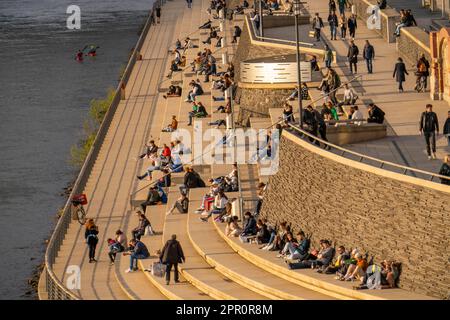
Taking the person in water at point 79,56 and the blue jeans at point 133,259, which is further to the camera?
the person in water at point 79,56

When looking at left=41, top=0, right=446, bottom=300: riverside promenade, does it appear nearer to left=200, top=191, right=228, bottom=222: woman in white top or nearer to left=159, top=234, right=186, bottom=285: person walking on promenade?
left=200, top=191, right=228, bottom=222: woman in white top

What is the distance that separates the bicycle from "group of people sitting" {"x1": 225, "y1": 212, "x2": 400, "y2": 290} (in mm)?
7969

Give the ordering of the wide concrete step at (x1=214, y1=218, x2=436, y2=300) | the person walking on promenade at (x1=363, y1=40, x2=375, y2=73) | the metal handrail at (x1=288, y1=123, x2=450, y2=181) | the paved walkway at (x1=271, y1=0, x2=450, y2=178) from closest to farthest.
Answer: the wide concrete step at (x1=214, y1=218, x2=436, y2=300) < the metal handrail at (x1=288, y1=123, x2=450, y2=181) < the paved walkway at (x1=271, y1=0, x2=450, y2=178) < the person walking on promenade at (x1=363, y1=40, x2=375, y2=73)

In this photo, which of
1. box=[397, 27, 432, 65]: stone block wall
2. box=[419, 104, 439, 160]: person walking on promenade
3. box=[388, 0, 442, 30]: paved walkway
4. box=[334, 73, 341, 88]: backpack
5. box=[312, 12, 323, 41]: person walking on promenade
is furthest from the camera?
box=[388, 0, 442, 30]: paved walkway

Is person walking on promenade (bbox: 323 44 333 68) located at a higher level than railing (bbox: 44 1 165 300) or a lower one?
higher

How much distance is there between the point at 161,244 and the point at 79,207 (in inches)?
236

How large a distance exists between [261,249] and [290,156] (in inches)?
124

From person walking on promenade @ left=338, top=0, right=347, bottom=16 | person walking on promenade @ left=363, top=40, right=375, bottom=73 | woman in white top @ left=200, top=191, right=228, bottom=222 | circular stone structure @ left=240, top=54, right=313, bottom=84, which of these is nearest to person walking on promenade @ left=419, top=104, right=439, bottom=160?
woman in white top @ left=200, top=191, right=228, bottom=222

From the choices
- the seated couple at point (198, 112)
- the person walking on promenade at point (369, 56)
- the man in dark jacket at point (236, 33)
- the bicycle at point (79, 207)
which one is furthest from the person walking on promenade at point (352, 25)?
the bicycle at point (79, 207)

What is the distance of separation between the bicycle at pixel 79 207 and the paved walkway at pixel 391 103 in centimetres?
849

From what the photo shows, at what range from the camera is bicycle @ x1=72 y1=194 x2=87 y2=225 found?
53.0 metres

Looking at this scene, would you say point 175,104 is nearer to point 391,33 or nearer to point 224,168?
point 391,33

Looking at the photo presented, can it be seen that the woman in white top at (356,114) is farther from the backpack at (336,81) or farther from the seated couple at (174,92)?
the seated couple at (174,92)

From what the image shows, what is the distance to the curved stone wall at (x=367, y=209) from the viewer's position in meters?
38.6
